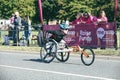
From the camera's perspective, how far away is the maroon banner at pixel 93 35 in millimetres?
20170

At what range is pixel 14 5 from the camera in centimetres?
9181

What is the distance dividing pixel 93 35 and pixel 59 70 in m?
7.51

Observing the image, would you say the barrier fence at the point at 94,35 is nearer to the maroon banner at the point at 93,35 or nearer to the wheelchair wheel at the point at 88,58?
the maroon banner at the point at 93,35

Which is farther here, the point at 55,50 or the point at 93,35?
the point at 93,35

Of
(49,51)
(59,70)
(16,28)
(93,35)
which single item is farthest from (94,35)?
(59,70)

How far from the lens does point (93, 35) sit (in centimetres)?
2089

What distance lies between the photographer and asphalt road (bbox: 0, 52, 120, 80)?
11.9 meters

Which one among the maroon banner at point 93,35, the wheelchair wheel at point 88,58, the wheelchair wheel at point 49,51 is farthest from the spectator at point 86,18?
the wheelchair wheel at point 88,58

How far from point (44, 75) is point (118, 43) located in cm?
889

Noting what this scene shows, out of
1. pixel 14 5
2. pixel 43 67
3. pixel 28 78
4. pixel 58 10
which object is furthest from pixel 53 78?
pixel 58 10

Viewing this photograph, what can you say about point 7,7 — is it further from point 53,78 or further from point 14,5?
point 53,78

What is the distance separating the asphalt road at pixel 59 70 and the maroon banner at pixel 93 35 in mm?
3052

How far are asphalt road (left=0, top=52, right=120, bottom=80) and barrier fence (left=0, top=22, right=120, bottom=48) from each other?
2998 mm

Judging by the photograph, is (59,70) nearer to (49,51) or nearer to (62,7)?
(49,51)
